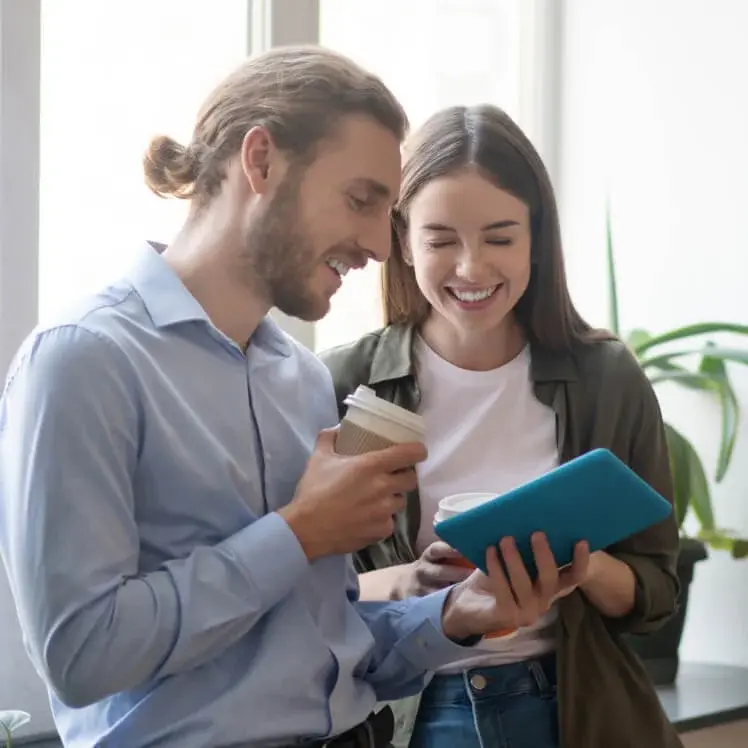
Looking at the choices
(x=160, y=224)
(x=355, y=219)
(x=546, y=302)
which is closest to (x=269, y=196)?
(x=355, y=219)

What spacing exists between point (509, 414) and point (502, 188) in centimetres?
29

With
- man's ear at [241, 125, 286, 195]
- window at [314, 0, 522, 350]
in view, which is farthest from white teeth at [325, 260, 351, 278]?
window at [314, 0, 522, 350]

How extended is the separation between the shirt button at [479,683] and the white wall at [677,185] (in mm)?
984

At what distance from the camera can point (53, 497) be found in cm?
91

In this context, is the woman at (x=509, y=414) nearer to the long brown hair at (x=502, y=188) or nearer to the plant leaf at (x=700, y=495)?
the long brown hair at (x=502, y=188)

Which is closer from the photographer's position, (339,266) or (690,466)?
(339,266)

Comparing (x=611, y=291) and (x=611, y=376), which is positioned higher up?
(x=611, y=291)

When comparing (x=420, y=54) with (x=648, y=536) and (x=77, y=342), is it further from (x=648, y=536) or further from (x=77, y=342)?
(x=77, y=342)

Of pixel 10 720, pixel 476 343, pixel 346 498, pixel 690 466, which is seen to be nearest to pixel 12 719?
pixel 10 720

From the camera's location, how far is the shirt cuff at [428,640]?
3.92 ft

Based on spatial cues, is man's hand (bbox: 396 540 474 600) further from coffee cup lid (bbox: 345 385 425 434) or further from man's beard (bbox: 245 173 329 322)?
man's beard (bbox: 245 173 329 322)

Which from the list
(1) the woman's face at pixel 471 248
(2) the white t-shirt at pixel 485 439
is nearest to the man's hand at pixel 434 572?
(2) the white t-shirt at pixel 485 439

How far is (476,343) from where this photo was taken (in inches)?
58.6

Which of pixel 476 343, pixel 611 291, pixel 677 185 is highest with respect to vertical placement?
pixel 677 185
